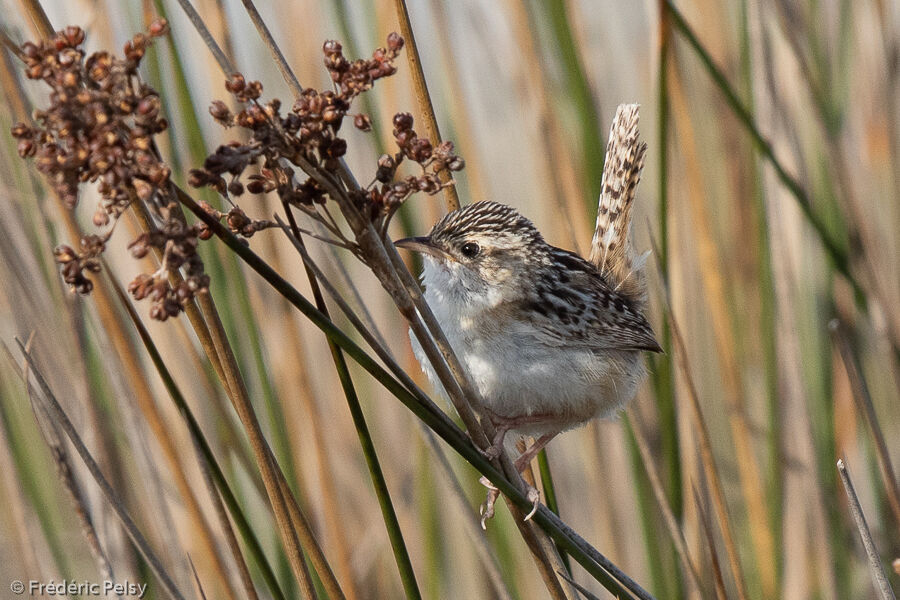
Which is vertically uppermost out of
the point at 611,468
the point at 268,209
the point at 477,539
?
the point at 268,209

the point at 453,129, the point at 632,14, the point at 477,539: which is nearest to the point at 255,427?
the point at 477,539

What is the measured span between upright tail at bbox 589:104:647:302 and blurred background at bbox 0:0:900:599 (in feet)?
0.16

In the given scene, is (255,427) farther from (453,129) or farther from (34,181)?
(453,129)

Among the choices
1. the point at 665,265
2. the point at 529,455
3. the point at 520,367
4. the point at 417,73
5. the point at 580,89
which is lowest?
the point at 529,455

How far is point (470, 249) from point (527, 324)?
257mm

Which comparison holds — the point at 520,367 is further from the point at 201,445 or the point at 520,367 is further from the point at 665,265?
the point at 201,445

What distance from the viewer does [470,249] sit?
2.25 meters

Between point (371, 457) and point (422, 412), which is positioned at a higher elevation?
point (422, 412)

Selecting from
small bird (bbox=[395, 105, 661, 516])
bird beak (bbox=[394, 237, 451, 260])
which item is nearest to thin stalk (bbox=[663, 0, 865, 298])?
small bird (bbox=[395, 105, 661, 516])

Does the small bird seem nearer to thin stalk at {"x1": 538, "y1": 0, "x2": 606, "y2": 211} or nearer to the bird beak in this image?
the bird beak

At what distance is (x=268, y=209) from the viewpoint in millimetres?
2412

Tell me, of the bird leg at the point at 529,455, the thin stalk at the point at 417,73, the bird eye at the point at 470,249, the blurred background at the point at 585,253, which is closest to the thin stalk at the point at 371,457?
the thin stalk at the point at 417,73

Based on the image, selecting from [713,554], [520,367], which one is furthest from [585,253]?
[713,554]

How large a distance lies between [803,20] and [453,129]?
111cm
